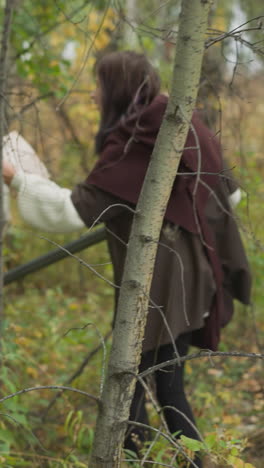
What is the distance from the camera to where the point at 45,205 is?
208 centimetres

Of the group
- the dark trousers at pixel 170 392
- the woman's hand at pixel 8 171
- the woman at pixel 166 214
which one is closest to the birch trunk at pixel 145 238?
the woman at pixel 166 214

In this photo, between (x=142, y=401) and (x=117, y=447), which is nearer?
(x=117, y=447)

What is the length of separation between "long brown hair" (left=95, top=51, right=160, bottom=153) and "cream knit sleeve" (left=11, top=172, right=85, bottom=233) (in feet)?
0.98

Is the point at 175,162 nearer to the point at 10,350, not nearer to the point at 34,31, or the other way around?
the point at 10,350

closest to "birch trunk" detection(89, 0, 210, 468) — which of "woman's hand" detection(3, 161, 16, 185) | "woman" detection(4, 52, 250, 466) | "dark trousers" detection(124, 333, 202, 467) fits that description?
"woman" detection(4, 52, 250, 466)

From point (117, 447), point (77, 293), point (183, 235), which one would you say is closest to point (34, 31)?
point (183, 235)

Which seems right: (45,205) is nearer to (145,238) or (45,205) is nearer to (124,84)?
(124,84)

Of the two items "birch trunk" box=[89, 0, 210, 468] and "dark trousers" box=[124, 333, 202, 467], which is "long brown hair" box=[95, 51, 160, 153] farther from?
"dark trousers" box=[124, 333, 202, 467]

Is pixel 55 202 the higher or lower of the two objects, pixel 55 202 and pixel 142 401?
the higher

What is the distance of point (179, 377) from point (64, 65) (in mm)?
1700

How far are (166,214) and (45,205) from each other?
472 millimetres

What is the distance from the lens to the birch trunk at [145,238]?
1.23 metres

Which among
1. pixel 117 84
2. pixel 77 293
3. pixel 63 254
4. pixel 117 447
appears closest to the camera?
pixel 117 447

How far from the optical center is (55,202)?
2.05 meters
